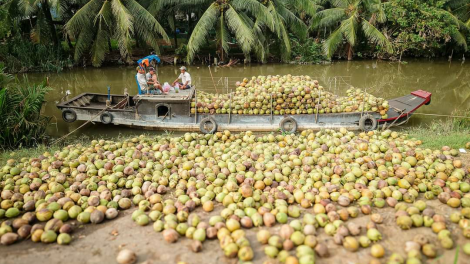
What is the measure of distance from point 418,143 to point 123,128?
848 cm

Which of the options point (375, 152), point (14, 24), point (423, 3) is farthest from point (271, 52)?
point (375, 152)

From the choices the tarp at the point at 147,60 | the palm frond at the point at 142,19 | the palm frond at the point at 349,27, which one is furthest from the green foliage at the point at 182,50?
the tarp at the point at 147,60

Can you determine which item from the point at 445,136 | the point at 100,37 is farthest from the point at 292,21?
the point at 445,136

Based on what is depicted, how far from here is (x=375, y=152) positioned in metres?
6.36

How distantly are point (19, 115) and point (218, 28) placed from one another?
46.0 feet

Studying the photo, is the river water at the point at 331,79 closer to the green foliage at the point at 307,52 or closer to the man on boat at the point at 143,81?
the green foliage at the point at 307,52

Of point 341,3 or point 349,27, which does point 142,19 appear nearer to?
point 349,27

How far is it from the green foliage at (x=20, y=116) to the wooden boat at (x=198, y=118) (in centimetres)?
166

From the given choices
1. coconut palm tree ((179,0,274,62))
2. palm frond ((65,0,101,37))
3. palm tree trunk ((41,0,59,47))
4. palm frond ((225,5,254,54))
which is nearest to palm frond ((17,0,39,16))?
palm tree trunk ((41,0,59,47))

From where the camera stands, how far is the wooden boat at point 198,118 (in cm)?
936

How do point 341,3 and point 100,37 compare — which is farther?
point 341,3

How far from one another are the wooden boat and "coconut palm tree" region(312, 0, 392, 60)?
38.8 ft

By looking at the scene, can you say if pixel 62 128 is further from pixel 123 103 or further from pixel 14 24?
pixel 14 24

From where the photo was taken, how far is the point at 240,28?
18062 mm
